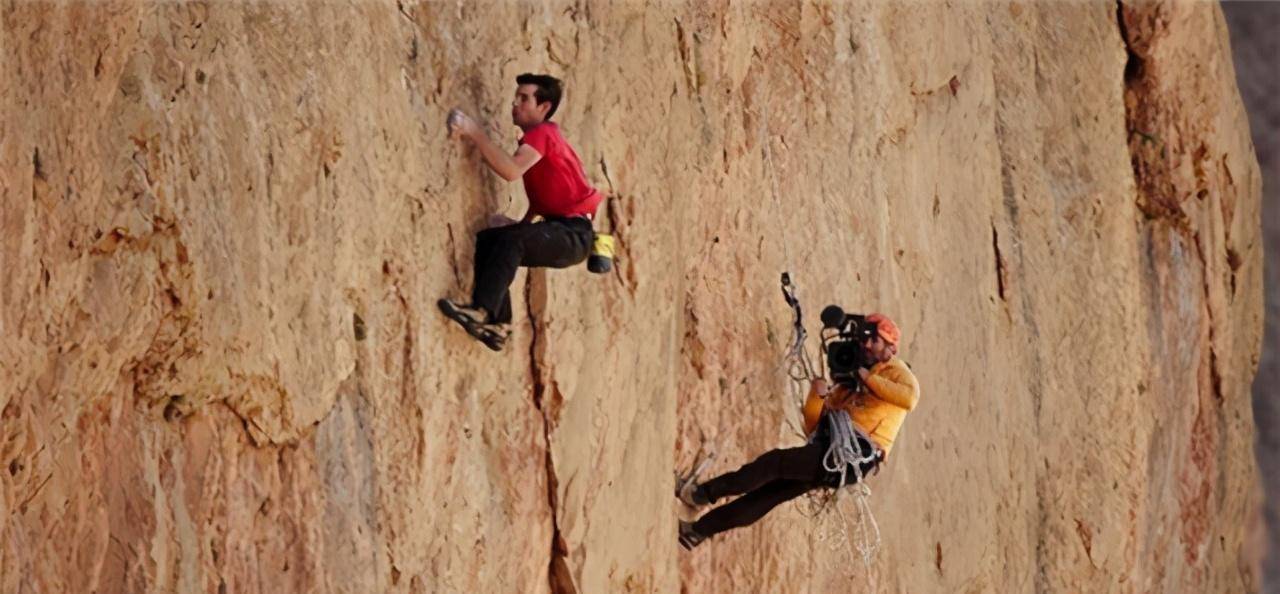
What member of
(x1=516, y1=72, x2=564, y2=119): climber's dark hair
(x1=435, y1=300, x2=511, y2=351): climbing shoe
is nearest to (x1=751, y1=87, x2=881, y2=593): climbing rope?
(x1=435, y1=300, x2=511, y2=351): climbing shoe

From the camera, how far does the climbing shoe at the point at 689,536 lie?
36.1ft

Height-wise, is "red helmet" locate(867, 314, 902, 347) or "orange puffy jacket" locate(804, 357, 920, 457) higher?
"red helmet" locate(867, 314, 902, 347)

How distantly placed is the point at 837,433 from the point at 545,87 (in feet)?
6.86

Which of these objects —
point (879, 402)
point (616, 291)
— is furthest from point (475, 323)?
point (879, 402)

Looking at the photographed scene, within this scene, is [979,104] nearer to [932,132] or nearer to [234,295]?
[932,132]

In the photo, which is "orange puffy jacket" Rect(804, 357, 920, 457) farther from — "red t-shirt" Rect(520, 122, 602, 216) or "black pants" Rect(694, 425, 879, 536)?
"red t-shirt" Rect(520, 122, 602, 216)

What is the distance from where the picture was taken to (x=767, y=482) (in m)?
10.6

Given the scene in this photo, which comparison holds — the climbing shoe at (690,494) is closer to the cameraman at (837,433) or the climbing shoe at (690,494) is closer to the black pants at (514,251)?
the cameraman at (837,433)

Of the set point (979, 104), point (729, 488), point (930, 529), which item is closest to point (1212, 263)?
point (979, 104)

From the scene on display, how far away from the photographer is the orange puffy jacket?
10195 millimetres

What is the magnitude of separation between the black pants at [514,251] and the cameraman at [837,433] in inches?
60.5

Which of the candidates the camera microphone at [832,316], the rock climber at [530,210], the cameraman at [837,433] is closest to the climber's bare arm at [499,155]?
the rock climber at [530,210]

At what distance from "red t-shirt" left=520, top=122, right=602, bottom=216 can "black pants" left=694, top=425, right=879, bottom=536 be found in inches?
66.1

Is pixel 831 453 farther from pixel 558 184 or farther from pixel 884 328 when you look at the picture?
pixel 558 184
